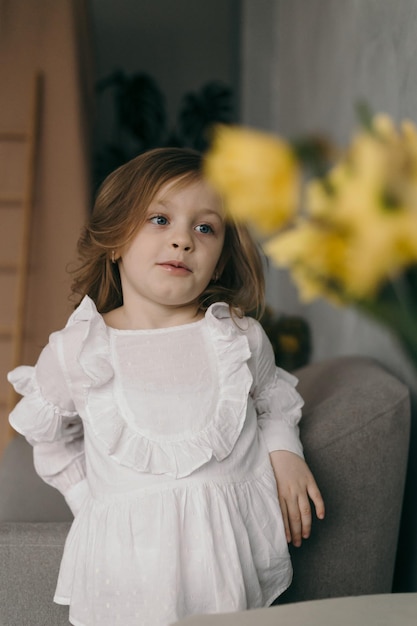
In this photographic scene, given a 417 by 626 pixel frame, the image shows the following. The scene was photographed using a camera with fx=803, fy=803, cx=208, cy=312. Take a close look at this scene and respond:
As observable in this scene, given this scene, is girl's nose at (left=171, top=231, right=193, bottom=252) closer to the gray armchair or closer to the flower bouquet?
the gray armchair

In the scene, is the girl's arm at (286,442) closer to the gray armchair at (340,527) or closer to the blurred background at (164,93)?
the gray armchair at (340,527)

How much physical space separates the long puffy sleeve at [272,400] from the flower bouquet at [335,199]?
877 millimetres

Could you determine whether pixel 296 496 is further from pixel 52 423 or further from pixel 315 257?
pixel 315 257

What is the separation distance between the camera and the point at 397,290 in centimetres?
45

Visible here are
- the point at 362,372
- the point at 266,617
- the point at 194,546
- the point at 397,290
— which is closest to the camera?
the point at 397,290

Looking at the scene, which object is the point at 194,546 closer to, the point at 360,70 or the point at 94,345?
the point at 94,345

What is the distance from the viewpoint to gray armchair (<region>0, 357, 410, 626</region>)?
123 cm

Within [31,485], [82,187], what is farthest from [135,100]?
[31,485]

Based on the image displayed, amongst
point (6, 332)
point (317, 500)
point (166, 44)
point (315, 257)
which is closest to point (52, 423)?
point (317, 500)

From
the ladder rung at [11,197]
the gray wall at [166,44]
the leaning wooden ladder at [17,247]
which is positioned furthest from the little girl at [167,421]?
the gray wall at [166,44]

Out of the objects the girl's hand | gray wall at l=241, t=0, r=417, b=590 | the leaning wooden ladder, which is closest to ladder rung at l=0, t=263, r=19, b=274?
the leaning wooden ladder

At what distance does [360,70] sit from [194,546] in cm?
135

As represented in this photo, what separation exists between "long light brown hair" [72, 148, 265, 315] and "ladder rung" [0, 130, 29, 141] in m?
2.08

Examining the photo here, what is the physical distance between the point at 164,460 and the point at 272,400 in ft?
0.86
